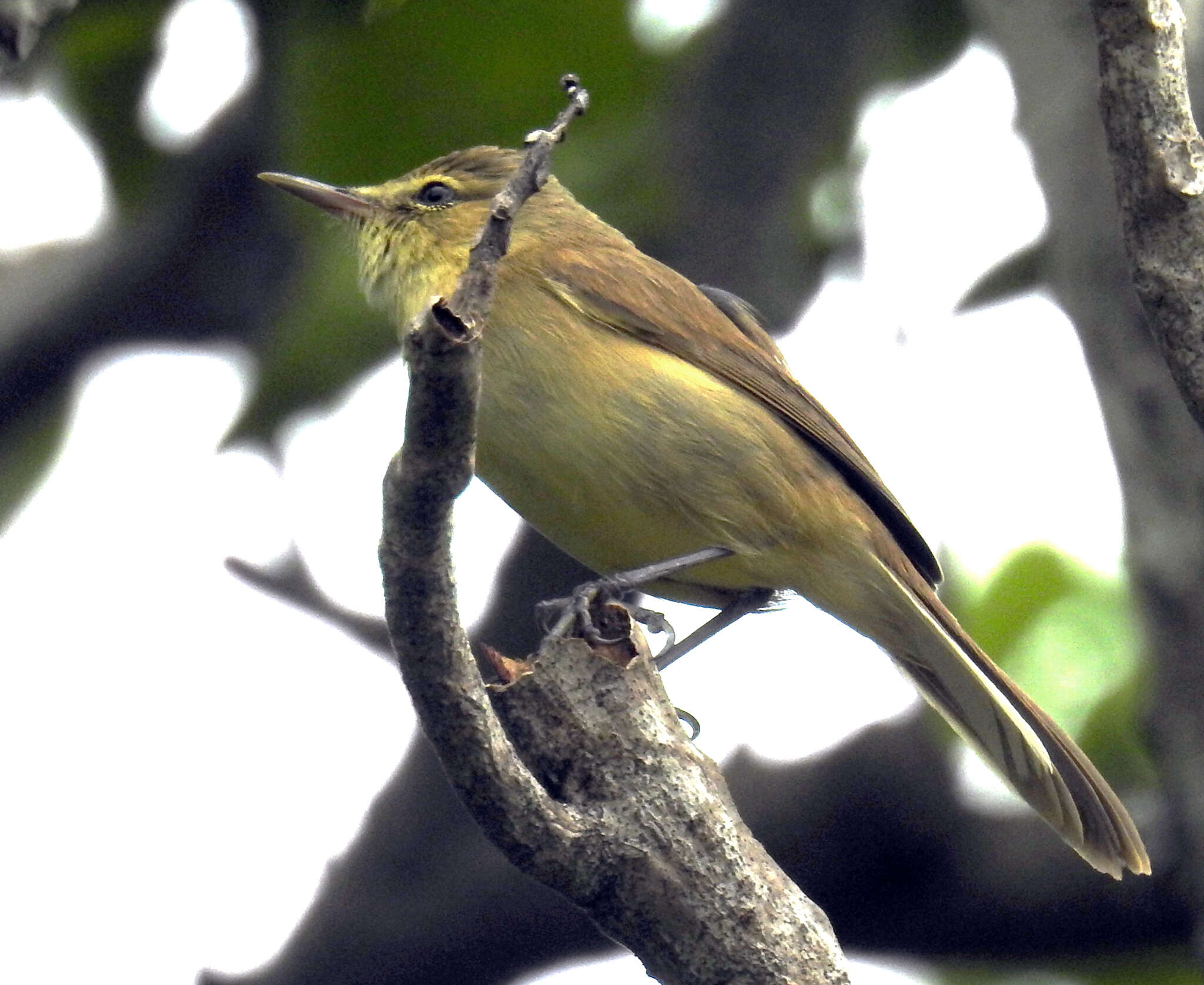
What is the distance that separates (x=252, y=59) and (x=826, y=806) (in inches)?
→ 128

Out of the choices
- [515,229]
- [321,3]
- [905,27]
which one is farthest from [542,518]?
[905,27]

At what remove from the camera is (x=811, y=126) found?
20.0 ft

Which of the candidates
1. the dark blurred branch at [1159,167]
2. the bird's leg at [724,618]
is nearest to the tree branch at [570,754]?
the dark blurred branch at [1159,167]

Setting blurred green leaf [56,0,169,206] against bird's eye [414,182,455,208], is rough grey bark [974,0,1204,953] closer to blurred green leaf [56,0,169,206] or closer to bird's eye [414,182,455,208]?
bird's eye [414,182,455,208]

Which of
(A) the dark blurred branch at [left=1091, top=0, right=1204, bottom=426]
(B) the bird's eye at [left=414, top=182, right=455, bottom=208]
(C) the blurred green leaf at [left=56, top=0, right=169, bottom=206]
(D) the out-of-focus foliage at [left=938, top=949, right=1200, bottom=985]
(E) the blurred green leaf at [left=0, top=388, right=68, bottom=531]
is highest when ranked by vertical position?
(C) the blurred green leaf at [left=56, top=0, right=169, bottom=206]

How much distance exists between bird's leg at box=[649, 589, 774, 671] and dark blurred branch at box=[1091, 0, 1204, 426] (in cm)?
219

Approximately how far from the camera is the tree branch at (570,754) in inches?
Answer: 104

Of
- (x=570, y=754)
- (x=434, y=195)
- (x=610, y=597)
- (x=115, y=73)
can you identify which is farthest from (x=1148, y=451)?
(x=115, y=73)

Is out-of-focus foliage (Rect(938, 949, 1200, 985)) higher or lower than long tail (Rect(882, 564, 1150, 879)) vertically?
lower

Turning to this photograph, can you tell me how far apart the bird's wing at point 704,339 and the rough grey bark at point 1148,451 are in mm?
823

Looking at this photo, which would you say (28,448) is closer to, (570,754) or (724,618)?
(724,618)

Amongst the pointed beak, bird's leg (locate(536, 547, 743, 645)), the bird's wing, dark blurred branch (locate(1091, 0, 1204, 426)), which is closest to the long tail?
the bird's wing

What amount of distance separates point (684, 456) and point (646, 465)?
0.13 m

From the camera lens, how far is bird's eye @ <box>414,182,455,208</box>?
212 inches
